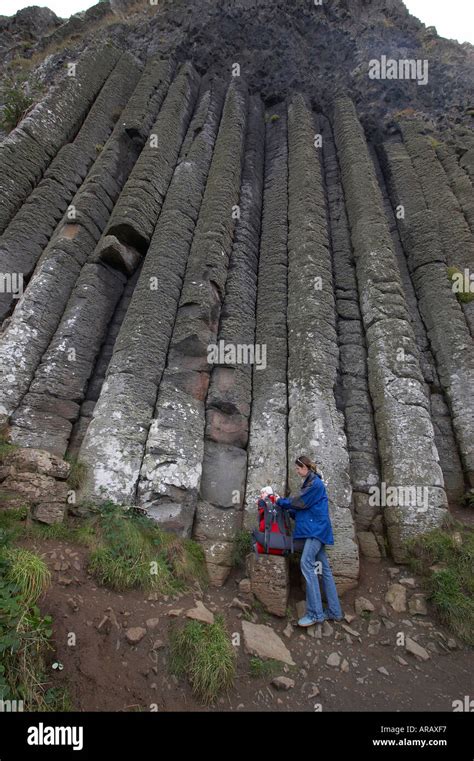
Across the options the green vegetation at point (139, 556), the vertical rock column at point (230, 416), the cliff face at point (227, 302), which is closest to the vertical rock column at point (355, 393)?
the cliff face at point (227, 302)

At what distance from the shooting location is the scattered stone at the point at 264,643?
5.55 meters

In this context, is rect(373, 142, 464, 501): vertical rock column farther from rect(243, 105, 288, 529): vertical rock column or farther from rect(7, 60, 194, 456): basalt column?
rect(7, 60, 194, 456): basalt column

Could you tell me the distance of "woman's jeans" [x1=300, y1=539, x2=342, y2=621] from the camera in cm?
619

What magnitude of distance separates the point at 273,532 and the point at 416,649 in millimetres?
2400

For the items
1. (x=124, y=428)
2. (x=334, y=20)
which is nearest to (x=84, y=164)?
(x=124, y=428)

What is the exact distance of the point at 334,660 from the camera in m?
5.65

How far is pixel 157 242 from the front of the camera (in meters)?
10.9

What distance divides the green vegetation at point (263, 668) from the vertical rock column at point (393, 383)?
2.99m

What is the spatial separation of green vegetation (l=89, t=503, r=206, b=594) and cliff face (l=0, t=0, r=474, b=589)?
0.40 metres

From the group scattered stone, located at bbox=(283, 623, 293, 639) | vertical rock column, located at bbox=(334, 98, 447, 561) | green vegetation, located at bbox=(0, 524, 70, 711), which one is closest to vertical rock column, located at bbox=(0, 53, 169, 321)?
green vegetation, located at bbox=(0, 524, 70, 711)

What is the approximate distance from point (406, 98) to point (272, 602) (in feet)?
69.7

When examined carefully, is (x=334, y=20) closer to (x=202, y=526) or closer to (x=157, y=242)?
(x=157, y=242)

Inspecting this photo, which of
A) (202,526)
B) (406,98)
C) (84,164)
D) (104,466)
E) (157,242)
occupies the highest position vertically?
(406,98)
